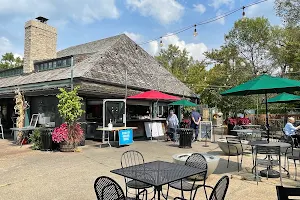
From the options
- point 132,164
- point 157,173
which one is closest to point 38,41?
point 132,164

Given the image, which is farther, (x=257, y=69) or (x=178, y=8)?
(x=257, y=69)

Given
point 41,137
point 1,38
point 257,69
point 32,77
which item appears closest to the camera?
point 41,137

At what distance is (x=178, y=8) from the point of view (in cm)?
1158

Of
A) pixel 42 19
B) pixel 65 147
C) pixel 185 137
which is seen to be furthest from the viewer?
pixel 42 19

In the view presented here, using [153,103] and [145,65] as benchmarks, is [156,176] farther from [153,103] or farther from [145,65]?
[145,65]

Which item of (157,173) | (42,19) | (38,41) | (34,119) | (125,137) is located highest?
(42,19)

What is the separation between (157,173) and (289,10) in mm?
23054

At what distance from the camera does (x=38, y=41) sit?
15484 millimetres

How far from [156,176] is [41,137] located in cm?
763

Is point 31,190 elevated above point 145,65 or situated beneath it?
situated beneath

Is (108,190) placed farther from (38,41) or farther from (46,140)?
(38,41)

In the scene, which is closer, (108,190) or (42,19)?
(108,190)

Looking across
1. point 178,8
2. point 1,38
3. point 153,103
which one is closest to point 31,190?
point 178,8

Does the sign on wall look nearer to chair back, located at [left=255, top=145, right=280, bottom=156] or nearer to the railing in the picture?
the railing
